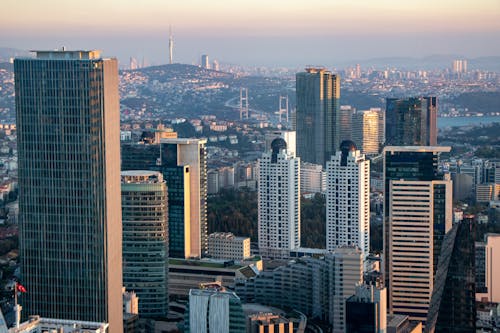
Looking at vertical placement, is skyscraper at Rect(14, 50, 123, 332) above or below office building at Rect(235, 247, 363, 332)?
above

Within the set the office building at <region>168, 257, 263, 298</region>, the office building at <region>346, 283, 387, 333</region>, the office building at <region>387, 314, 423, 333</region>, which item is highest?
the office building at <region>346, 283, 387, 333</region>

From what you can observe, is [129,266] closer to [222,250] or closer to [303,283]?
[303,283]

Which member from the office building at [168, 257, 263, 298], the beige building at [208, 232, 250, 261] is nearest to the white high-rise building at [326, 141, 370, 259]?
the beige building at [208, 232, 250, 261]

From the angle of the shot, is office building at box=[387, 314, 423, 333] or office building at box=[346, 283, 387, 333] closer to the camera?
office building at box=[346, 283, 387, 333]

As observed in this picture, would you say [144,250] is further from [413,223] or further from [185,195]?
[413,223]

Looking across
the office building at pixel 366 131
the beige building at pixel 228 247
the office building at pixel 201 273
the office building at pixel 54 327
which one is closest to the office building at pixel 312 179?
the office building at pixel 366 131

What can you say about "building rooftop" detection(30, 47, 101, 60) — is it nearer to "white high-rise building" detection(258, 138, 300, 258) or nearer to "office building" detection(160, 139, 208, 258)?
"office building" detection(160, 139, 208, 258)

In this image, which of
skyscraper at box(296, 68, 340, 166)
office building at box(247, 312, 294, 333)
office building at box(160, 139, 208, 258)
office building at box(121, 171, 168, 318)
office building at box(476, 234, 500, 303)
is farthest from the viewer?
skyscraper at box(296, 68, 340, 166)
